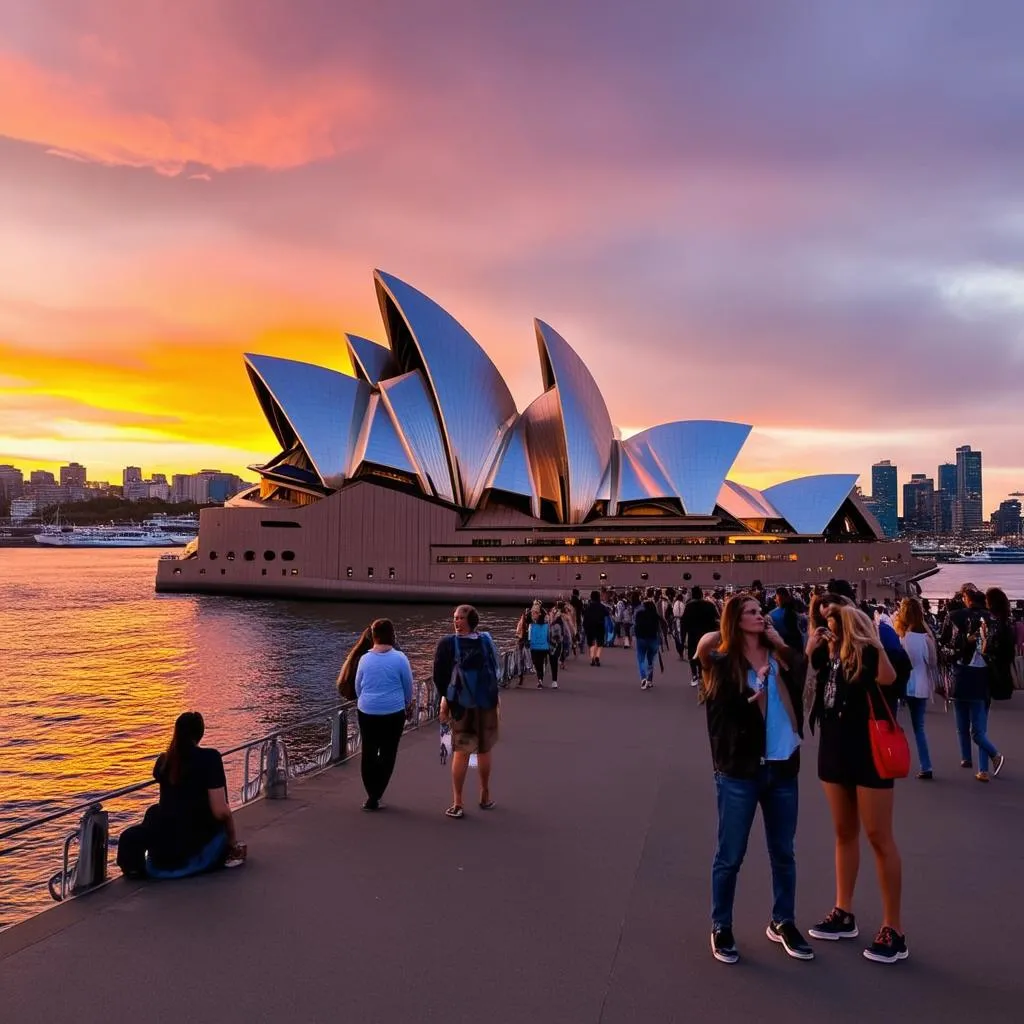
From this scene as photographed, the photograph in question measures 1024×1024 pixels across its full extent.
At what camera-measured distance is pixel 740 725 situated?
3.54m

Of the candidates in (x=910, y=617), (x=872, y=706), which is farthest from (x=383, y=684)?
(x=910, y=617)

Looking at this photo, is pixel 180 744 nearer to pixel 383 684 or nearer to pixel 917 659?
pixel 383 684

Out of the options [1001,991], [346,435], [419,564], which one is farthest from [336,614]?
[1001,991]

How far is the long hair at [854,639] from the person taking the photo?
141 inches

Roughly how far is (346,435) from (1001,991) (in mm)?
46941

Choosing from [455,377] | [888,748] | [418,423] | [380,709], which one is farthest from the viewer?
[418,423]

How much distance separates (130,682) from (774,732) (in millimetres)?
18949

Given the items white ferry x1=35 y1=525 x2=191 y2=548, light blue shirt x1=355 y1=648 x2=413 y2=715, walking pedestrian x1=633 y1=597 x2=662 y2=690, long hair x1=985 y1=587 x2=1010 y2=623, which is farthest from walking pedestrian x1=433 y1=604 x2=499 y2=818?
white ferry x1=35 y1=525 x2=191 y2=548

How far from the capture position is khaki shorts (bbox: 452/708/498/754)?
19.0 feet

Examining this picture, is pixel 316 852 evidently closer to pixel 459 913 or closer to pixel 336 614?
pixel 459 913

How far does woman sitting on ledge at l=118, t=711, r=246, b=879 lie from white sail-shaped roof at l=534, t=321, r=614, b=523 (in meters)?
40.8

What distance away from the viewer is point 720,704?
11.8ft

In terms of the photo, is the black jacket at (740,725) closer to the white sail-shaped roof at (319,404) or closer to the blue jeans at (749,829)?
the blue jeans at (749,829)

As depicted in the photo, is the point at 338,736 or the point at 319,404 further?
the point at 319,404
